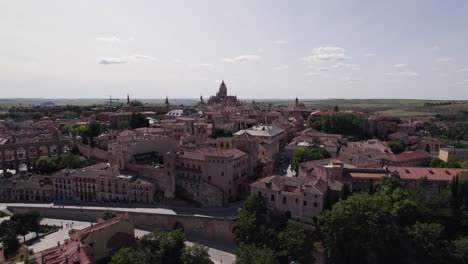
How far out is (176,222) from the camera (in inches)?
1847

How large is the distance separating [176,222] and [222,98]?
5369 inches

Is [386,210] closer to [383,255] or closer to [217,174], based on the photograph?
[383,255]

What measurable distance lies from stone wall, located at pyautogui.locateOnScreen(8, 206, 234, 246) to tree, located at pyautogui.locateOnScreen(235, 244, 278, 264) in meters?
7.21

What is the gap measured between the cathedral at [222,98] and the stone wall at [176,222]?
411 feet

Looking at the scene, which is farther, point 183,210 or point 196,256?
point 183,210

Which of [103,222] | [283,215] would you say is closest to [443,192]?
[283,215]

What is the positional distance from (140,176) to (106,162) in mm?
15015

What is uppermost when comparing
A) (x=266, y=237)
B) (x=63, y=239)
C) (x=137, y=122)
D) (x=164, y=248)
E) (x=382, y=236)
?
(x=137, y=122)

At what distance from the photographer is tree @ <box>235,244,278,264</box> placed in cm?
3466

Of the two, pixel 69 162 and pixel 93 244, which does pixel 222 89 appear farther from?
pixel 93 244

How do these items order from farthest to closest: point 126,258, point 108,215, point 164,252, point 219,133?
point 219,133, point 108,215, point 164,252, point 126,258

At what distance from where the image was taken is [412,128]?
103 meters

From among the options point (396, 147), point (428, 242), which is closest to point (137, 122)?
point (396, 147)

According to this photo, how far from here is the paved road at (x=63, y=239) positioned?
4141 centimetres
